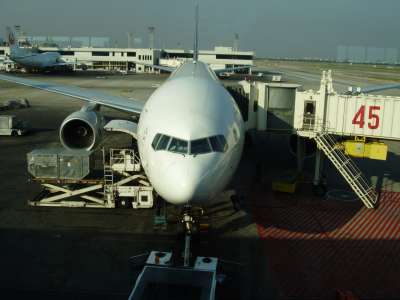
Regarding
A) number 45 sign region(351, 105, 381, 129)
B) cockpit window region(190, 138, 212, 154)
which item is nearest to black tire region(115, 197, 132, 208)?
cockpit window region(190, 138, 212, 154)

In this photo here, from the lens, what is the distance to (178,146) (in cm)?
940

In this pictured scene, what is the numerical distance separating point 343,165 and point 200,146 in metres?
8.13

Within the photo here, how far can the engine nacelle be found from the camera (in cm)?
1752

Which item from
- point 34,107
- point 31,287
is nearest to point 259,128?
point 31,287

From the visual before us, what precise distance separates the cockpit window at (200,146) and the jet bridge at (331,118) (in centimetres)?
761

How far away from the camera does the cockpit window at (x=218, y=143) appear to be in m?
9.58

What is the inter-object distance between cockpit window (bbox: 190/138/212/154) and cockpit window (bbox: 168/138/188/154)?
0.13 m

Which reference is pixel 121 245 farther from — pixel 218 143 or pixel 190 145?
pixel 218 143

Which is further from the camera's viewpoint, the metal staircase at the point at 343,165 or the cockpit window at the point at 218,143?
the metal staircase at the point at 343,165

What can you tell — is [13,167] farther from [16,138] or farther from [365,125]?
[365,125]

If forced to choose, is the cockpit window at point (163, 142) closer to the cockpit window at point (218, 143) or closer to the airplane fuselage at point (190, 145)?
the airplane fuselage at point (190, 145)

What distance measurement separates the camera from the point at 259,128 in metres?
17.5

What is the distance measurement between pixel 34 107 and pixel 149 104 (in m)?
31.2

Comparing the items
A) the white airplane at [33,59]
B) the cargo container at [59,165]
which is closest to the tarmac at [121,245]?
the cargo container at [59,165]
